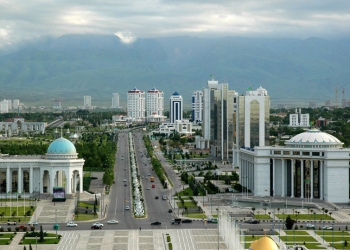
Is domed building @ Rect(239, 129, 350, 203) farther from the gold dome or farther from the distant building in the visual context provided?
the distant building

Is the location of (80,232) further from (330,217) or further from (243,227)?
(330,217)

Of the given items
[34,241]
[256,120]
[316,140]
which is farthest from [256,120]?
[34,241]

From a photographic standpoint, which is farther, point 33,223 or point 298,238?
point 33,223

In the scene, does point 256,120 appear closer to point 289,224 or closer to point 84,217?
point 84,217

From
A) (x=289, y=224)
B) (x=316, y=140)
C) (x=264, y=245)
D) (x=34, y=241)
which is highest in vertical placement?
(x=316, y=140)

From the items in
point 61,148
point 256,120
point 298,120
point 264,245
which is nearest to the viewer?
point 264,245

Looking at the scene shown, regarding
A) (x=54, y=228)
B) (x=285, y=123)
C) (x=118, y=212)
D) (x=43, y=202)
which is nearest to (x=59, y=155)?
(x=43, y=202)

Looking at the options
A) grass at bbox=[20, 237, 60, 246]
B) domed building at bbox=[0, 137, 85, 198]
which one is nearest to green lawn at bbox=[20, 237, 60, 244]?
grass at bbox=[20, 237, 60, 246]
